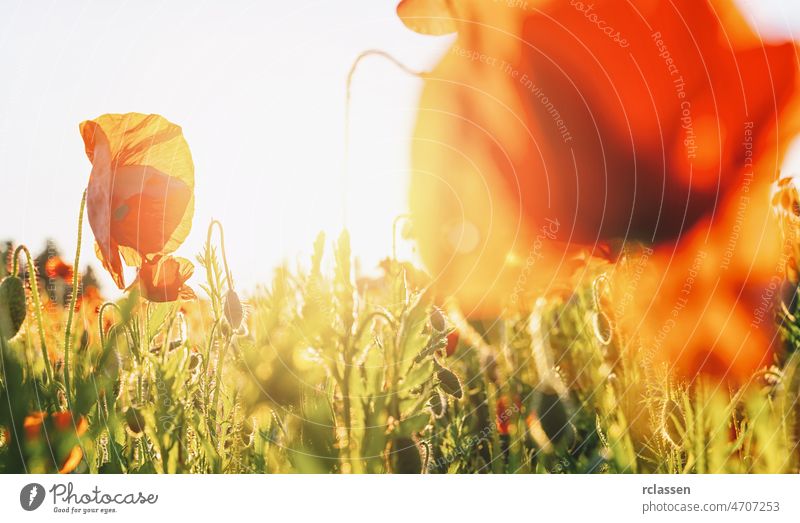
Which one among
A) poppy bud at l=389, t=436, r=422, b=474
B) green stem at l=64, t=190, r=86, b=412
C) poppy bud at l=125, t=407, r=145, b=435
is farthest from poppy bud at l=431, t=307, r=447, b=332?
green stem at l=64, t=190, r=86, b=412

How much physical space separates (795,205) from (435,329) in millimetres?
877

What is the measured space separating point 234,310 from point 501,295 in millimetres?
557

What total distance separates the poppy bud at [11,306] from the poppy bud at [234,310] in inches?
17.3

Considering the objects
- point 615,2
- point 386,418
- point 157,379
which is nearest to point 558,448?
point 386,418

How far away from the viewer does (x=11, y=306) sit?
159 cm

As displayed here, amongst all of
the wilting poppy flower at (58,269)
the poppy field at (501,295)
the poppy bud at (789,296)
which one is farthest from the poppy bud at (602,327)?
the wilting poppy flower at (58,269)

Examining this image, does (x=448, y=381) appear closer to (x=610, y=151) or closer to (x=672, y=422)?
(x=672, y=422)

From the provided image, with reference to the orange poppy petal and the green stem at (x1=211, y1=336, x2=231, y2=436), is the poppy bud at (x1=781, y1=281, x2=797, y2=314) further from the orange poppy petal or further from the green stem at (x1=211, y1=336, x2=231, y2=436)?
the orange poppy petal

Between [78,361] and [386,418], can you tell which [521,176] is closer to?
[386,418]

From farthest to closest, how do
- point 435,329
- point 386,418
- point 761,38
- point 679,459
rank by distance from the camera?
point 761,38
point 679,459
point 435,329
point 386,418

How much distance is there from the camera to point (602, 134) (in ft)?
5.78
